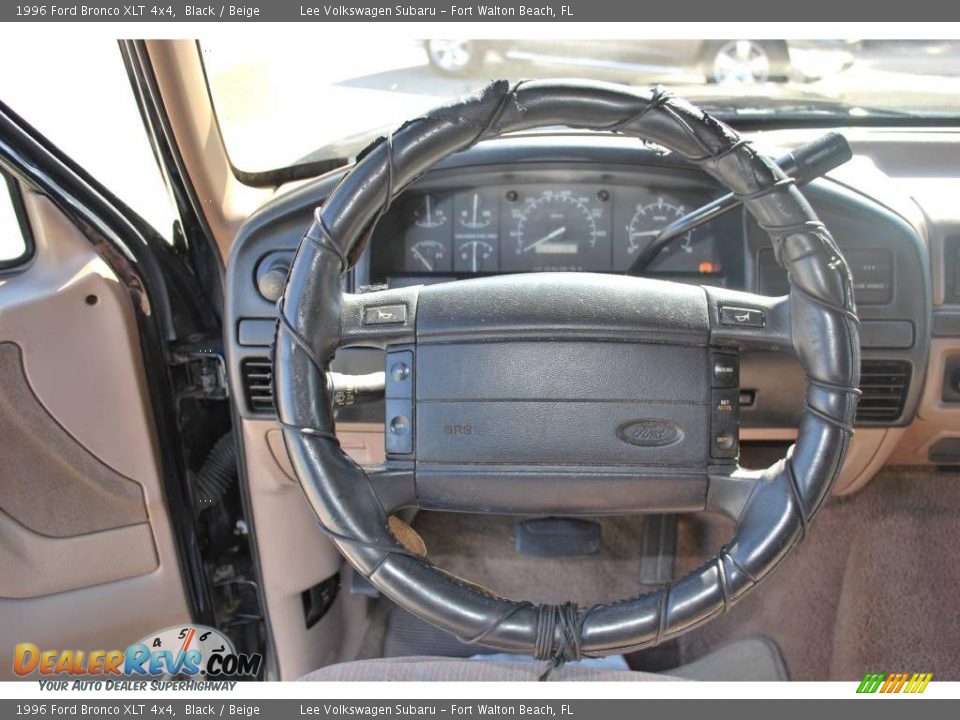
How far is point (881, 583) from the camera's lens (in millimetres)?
1595

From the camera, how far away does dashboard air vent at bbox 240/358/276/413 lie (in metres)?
1.32

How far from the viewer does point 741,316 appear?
37.6 inches

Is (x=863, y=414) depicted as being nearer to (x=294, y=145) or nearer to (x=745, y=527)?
(x=745, y=527)

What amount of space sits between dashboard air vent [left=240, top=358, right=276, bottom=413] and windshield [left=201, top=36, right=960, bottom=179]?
1.25ft

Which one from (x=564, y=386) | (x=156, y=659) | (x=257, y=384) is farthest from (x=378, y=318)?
(x=156, y=659)

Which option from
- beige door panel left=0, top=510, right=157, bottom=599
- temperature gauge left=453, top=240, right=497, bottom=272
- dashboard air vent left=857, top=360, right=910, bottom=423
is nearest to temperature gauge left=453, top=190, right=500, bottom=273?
temperature gauge left=453, top=240, right=497, bottom=272

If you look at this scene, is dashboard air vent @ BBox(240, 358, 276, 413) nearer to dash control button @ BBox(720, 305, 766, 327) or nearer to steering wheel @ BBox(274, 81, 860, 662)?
steering wheel @ BBox(274, 81, 860, 662)

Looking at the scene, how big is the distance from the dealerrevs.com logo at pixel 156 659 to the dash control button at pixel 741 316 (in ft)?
4.06

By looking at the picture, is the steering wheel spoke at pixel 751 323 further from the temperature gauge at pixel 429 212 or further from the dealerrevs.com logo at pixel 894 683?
the dealerrevs.com logo at pixel 894 683

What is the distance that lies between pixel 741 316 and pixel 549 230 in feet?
1.70

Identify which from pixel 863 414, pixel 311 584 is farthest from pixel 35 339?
pixel 863 414

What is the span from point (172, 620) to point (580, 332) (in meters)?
1.12

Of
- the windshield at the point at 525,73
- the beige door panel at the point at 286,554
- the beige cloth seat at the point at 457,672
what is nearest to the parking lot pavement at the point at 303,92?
the windshield at the point at 525,73

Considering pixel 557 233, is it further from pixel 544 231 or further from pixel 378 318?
pixel 378 318
